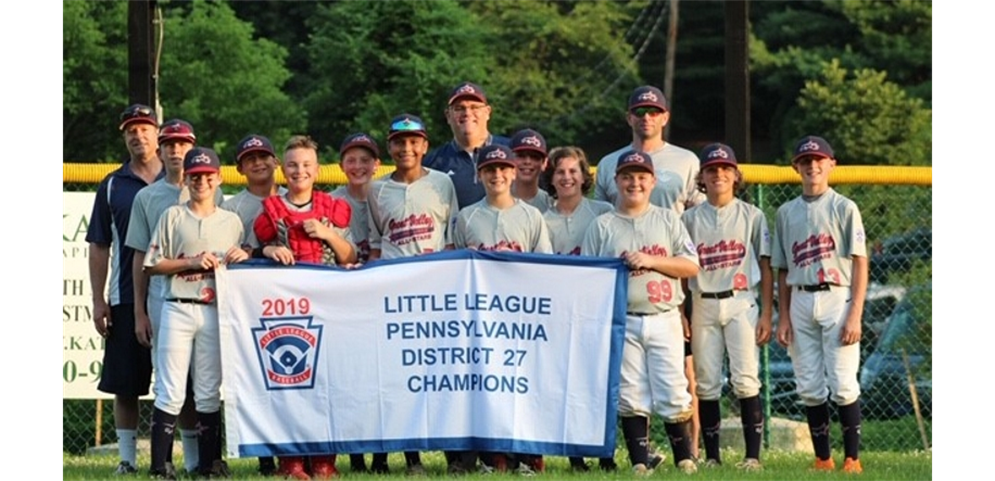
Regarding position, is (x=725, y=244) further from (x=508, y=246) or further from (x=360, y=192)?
(x=360, y=192)

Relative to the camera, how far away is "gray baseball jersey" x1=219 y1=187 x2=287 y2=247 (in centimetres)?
1103

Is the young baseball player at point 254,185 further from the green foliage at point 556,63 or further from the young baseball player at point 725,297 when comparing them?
the green foliage at point 556,63

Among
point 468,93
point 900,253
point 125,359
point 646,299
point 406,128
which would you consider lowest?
point 125,359

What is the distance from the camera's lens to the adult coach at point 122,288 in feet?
37.7

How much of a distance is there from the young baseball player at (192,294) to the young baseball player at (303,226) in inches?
8.0

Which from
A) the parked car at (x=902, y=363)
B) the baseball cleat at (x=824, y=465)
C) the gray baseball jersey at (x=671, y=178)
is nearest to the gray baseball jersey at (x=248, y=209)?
the gray baseball jersey at (x=671, y=178)

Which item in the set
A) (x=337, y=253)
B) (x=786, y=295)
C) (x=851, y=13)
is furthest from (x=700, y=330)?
(x=851, y=13)

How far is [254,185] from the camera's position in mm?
11141

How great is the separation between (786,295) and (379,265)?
2.59m

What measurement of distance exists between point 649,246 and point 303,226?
200cm

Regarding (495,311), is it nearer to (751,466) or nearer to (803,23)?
(751,466)

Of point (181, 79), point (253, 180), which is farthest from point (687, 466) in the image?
point (181, 79)

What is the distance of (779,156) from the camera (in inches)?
1909

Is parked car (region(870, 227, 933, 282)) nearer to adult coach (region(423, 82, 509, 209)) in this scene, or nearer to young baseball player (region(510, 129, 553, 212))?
young baseball player (region(510, 129, 553, 212))
